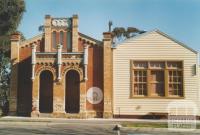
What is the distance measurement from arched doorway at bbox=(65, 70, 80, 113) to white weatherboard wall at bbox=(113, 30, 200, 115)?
118 inches

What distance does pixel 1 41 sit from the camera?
135 feet

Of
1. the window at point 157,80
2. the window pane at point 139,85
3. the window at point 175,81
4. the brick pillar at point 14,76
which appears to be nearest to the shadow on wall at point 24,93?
the brick pillar at point 14,76

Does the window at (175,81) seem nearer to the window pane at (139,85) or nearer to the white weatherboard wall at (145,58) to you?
the white weatherboard wall at (145,58)

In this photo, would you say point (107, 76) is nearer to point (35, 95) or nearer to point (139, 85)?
point (139, 85)

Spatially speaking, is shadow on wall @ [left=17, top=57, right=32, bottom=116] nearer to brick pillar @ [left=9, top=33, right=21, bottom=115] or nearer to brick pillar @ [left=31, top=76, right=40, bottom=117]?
brick pillar @ [left=9, top=33, right=21, bottom=115]

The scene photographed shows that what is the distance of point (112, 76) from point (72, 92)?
348 cm

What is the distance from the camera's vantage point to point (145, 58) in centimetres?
3412

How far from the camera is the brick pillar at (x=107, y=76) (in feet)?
111

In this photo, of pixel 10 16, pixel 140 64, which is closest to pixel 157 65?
pixel 140 64

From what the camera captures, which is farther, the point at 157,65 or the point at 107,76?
the point at 157,65

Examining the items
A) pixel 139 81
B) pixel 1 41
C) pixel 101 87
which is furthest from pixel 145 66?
pixel 1 41

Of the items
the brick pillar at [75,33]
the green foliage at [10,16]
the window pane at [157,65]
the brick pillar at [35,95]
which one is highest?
the green foliage at [10,16]

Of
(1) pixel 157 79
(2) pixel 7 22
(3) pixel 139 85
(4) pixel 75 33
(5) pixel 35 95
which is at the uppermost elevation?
(2) pixel 7 22

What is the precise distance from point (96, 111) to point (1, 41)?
1265cm
